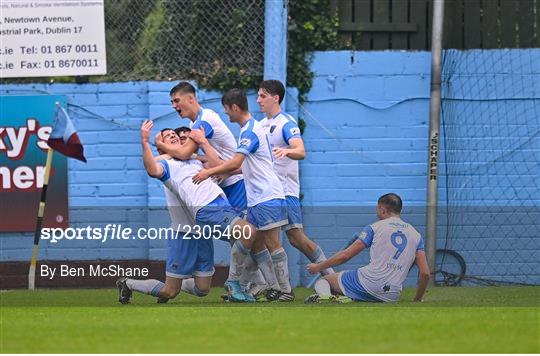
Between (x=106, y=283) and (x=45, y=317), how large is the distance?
5.01m

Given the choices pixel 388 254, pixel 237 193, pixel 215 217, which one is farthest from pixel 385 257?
pixel 237 193

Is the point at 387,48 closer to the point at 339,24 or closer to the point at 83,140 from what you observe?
the point at 339,24

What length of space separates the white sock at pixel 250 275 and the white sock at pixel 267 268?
24cm

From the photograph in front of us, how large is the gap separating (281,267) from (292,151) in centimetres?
105

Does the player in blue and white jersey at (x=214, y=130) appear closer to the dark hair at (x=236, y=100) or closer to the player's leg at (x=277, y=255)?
the dark hair at (x=236, y=100)

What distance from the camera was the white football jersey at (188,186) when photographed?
36.2 ft

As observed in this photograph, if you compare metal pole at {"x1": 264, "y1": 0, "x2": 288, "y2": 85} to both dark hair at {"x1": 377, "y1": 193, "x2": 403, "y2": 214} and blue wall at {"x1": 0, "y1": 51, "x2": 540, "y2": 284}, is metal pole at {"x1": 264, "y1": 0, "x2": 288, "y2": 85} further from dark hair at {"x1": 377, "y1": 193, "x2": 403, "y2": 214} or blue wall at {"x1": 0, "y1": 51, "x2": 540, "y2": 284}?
dark hair at {"x1": 377, "y1": 193, "x2": 403, "y2": 214}

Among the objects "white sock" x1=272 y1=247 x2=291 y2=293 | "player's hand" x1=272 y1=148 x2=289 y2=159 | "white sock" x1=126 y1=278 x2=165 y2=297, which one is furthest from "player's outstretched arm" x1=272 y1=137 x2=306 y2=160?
"white sock" x1=126 y1=278 x2=165 y2=297

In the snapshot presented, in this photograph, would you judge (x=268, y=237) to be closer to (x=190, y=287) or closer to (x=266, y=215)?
(x=266, y=215)

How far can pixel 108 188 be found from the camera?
14469 mm

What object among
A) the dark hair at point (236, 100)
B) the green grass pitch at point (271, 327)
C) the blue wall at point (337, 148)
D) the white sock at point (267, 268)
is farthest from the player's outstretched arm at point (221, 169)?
the blue wall at point (337, 148)

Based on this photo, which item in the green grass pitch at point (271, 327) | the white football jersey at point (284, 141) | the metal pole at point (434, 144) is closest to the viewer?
the green grass pitch at point (271, 327)

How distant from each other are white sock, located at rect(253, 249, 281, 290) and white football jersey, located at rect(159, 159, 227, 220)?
633 millimetres

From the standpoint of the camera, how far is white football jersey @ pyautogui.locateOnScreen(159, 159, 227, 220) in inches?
435
